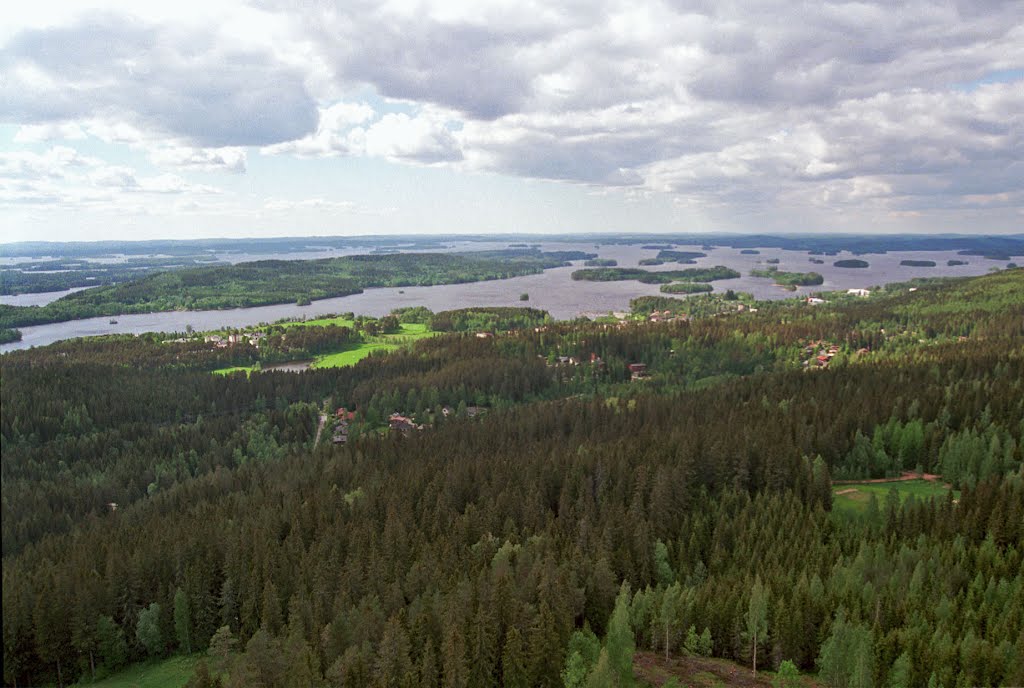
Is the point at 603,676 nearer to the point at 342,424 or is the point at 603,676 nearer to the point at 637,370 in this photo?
the point at 342,424

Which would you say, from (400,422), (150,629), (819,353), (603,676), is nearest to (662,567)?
(603,676)

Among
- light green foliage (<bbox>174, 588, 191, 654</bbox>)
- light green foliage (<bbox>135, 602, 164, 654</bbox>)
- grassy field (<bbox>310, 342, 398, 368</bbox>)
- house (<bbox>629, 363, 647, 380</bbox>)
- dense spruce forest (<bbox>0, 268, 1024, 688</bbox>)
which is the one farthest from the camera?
grassy field (<bbox>310, 342, 398, 368</bbox>)

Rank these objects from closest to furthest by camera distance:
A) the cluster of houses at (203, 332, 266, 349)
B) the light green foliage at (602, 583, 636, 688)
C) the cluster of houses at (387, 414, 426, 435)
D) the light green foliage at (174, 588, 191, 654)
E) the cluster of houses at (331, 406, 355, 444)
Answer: the light green foliage at (602, 583, 636, 688), the light green foliage at (174, 588, 191, 654), the cluster of houses at (331, 406, 355, 444), the cluster of houses at (387, 414, 426, 435), the cluster of houses at (203, 332, 266, 349)

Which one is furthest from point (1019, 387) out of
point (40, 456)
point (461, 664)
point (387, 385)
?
point (40, 456)

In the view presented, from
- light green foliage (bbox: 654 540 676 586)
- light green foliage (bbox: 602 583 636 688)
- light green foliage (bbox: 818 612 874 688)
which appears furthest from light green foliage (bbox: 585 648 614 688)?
light green foliage (bbox: 654 540 676 586)

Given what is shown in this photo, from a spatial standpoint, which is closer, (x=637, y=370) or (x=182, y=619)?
(x=182, y=619)

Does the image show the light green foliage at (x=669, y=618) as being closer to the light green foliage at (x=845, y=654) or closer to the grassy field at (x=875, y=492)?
the light green foliage at (x=845, y=654)

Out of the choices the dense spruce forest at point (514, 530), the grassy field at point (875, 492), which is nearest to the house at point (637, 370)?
the dense spruce forest at point (514, 530)

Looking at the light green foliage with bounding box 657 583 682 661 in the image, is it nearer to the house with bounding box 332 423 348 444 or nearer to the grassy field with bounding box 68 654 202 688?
the grassy field with bounding box 68 654 202 688
